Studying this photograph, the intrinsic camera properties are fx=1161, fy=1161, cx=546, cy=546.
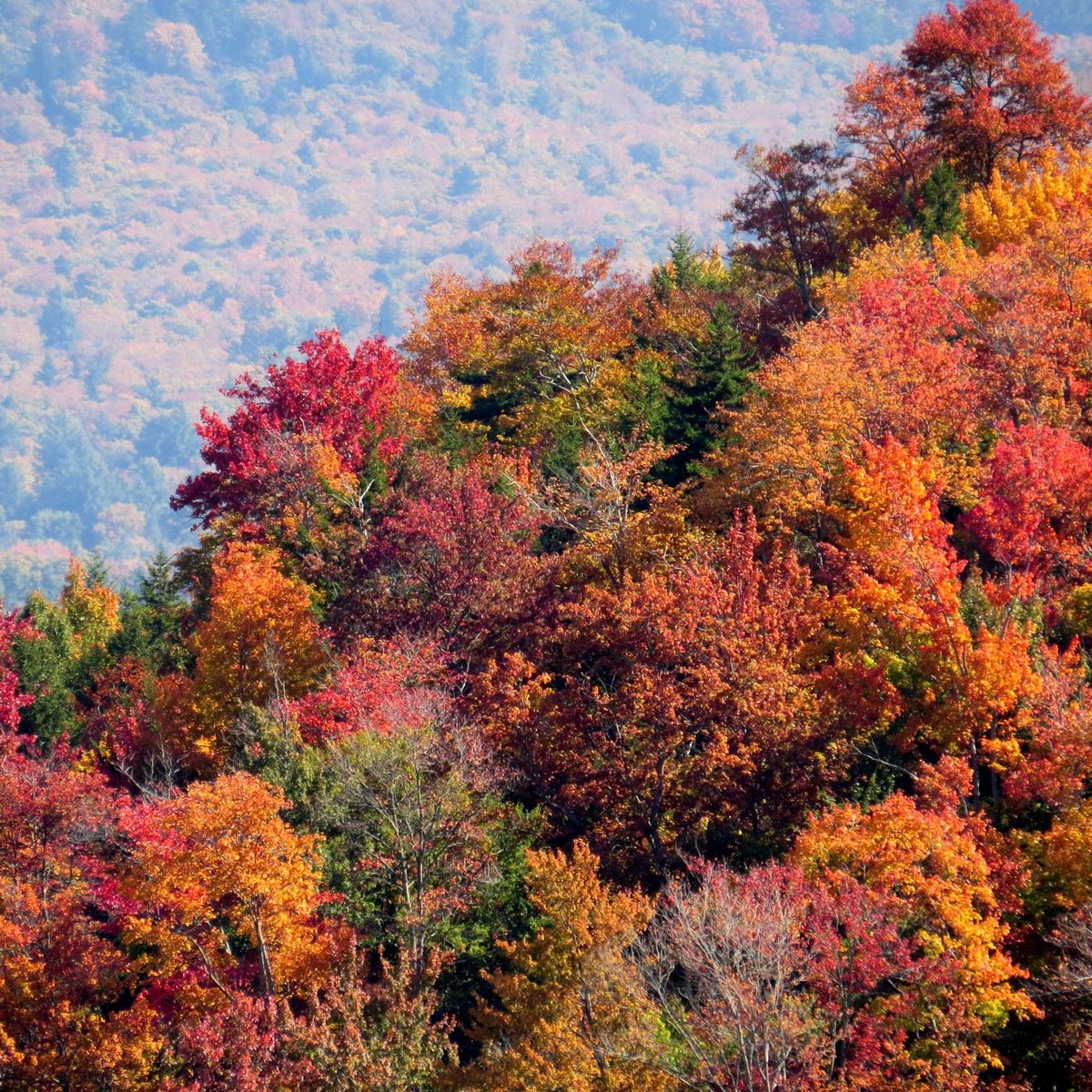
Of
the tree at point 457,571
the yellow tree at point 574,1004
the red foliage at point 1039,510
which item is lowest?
the yellow tree at point 574,1004

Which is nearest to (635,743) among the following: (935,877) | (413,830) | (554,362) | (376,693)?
(413,830)

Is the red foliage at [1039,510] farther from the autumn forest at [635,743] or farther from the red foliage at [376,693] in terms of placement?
the red foliage at [376,693]

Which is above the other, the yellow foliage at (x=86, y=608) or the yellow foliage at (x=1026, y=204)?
the yellow foliage at (x=1026, y=204)

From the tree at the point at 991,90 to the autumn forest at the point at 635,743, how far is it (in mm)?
6298

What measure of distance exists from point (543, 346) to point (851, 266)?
46.0 feet

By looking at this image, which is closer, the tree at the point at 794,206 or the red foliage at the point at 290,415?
the red foliage at the point at 290,415

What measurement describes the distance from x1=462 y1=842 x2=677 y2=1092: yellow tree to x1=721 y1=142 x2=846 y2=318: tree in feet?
135

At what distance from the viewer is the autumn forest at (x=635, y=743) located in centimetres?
2150

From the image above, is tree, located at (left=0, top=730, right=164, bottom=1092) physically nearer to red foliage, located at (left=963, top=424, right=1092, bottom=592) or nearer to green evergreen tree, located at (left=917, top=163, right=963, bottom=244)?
red foliage, located at (left=963, top=424, right=1092, bottom=592)

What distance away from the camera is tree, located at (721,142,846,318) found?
192 ft

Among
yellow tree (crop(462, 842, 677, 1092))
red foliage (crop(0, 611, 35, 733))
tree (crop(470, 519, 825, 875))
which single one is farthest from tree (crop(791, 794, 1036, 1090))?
red foliage (crop(0, 611, 35, 733))

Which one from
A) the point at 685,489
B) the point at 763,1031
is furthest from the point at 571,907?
the point at 685,489

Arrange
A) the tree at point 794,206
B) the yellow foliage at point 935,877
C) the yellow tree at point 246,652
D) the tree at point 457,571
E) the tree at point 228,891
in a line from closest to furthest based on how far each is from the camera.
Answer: the yellow foliage at point 935,877, the tree at point 228,891, the tree at point 457,571, the yellow tree at point 246,652, the tree at point 794,206

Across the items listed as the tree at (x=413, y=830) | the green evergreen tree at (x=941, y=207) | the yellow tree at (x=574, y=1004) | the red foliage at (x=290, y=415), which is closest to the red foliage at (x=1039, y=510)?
the yellow tree at (x=574, y=1004)
